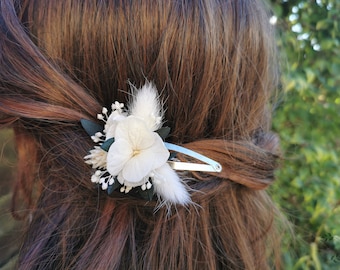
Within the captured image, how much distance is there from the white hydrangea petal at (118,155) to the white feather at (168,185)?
0.18ft

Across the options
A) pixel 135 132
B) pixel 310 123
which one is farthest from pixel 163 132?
pixel 310 123

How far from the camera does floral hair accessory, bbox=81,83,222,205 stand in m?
0.63

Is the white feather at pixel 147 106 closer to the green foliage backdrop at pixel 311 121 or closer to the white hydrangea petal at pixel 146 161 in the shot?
the white hydrangea petal at pixel 146 161

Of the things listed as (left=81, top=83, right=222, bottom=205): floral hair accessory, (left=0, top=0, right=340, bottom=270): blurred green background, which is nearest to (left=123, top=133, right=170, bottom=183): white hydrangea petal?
(left=81, top=83, right=222, bottom=205): floral hair accessory

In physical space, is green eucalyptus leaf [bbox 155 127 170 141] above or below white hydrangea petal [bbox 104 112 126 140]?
below

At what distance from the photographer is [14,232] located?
1.01 metres

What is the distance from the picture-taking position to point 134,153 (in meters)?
0.65

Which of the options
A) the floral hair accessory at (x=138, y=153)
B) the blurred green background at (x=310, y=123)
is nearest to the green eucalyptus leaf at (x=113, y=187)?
the floral hair accessory at (x=138, y=153)

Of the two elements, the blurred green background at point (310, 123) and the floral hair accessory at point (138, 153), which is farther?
the blurred green background at point (310, 123)

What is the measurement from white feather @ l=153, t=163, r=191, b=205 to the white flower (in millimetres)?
20

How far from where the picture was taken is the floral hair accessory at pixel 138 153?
25.0 inches

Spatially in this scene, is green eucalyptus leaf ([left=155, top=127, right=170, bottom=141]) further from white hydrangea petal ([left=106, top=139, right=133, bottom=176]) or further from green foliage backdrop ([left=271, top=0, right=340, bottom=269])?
green foliage backdrop ([left=271, top=0, right=340, bottom=269])

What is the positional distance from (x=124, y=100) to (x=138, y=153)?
101 mm

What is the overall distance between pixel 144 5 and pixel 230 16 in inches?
6.0
